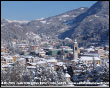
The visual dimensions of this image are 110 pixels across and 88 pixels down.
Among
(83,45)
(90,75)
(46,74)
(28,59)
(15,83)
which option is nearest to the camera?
(15,83)

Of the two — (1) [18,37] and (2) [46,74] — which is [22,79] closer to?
(2) [46,74]

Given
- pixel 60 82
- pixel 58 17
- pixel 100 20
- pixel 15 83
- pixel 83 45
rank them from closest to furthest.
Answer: pixel 15 83
pixel 60 82
pixel 83 45
pixel 100 20
pixel 58 17

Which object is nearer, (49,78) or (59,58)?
(49,78)

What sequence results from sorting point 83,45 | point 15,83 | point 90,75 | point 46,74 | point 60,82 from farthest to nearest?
1. point 83,45
2. point 90,75
3. point 46,74
4. point 60,82
5. point 15,83

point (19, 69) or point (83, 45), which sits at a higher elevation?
point (19, 69)

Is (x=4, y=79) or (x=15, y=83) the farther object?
(x=4, y=79)

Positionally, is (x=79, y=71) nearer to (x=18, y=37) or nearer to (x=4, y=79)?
(x=4, y=79)

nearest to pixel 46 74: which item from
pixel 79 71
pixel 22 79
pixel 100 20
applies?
pixel 22 79

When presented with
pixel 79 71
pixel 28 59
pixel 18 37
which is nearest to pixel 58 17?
pixel 18 37

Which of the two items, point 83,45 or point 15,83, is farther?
point 83,45
